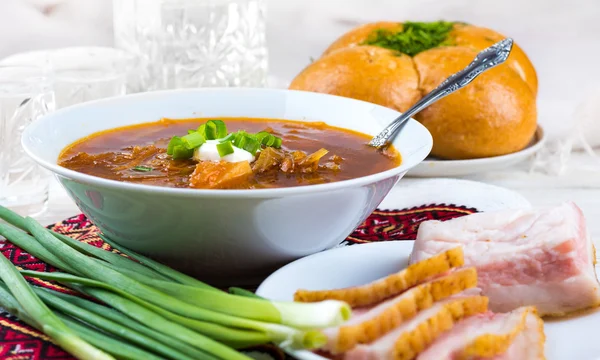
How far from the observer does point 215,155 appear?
2.28m

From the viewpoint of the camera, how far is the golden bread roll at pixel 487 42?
12.8 feet

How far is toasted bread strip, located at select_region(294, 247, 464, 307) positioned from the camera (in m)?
1.78

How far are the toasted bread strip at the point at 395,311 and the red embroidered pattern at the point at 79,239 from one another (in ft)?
0.77

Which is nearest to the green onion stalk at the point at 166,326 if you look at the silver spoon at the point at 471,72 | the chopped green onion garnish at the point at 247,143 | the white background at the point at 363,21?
the chopped green onion garnish at the point at 247,143

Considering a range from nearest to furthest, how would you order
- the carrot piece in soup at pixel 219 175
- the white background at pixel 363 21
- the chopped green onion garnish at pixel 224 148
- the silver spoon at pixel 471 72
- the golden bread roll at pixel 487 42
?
the carrot piece in soup at pixel 219 175, the chopped green onion garnish at pixel 224 148, the silver spoon at pixel 471 72, the golden bread roll at pixel 487 42, the white background at pixel 363 21

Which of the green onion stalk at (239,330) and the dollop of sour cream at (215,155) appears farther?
the dollop of sour cream at (215,155)

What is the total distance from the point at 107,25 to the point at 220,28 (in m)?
1.16

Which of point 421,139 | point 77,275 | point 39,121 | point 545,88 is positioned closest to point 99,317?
point 77,275

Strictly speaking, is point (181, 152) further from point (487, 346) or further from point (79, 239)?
point (487, 346)

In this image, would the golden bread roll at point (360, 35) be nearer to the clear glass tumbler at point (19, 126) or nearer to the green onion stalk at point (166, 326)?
the clear glass tumbler at point (19, 126)

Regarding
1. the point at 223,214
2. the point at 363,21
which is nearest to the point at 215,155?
the point at 223,214

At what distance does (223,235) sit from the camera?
6.66 ft

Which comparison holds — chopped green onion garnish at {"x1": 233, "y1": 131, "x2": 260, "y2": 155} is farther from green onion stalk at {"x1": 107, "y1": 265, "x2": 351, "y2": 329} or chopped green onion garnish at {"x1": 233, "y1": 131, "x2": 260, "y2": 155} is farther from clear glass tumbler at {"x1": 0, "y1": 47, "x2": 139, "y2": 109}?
clear glass tumbler at {"x1": 0, "y1": 47, "x2": 139, "y2": 109}

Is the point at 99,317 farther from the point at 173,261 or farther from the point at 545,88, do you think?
the point at 545,88
